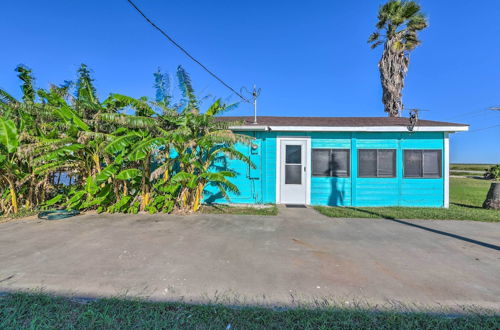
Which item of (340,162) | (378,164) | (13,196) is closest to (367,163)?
(378,164)

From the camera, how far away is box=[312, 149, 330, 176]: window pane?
7660mm

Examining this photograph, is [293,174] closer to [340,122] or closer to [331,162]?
[331,162]

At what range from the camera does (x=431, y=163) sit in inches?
295

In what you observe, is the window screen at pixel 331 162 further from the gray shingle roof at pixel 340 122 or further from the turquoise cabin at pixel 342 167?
the gray shingle roof at pixel 340 122

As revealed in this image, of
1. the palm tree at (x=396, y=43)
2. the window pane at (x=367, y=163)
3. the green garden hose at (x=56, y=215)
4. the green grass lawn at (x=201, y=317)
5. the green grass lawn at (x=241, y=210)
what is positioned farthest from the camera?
the palm tree at (x=396, y=43)

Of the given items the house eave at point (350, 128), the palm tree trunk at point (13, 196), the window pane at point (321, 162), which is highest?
the house eave at point (350, 128)

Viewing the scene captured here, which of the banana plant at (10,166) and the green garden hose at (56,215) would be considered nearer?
the banana plant at (10,166)

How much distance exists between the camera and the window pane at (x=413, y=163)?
753cm

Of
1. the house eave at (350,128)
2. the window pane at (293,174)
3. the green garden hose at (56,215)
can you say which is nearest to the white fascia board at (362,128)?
the house eave at (350,128)

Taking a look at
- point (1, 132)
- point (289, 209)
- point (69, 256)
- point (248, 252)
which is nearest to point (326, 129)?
point (289, 209)

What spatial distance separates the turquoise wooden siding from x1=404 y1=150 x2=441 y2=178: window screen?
0.18m

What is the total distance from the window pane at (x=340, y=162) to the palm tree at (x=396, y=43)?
10.9 m

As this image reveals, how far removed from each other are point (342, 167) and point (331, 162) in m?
0.45

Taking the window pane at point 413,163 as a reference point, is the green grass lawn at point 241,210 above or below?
below
